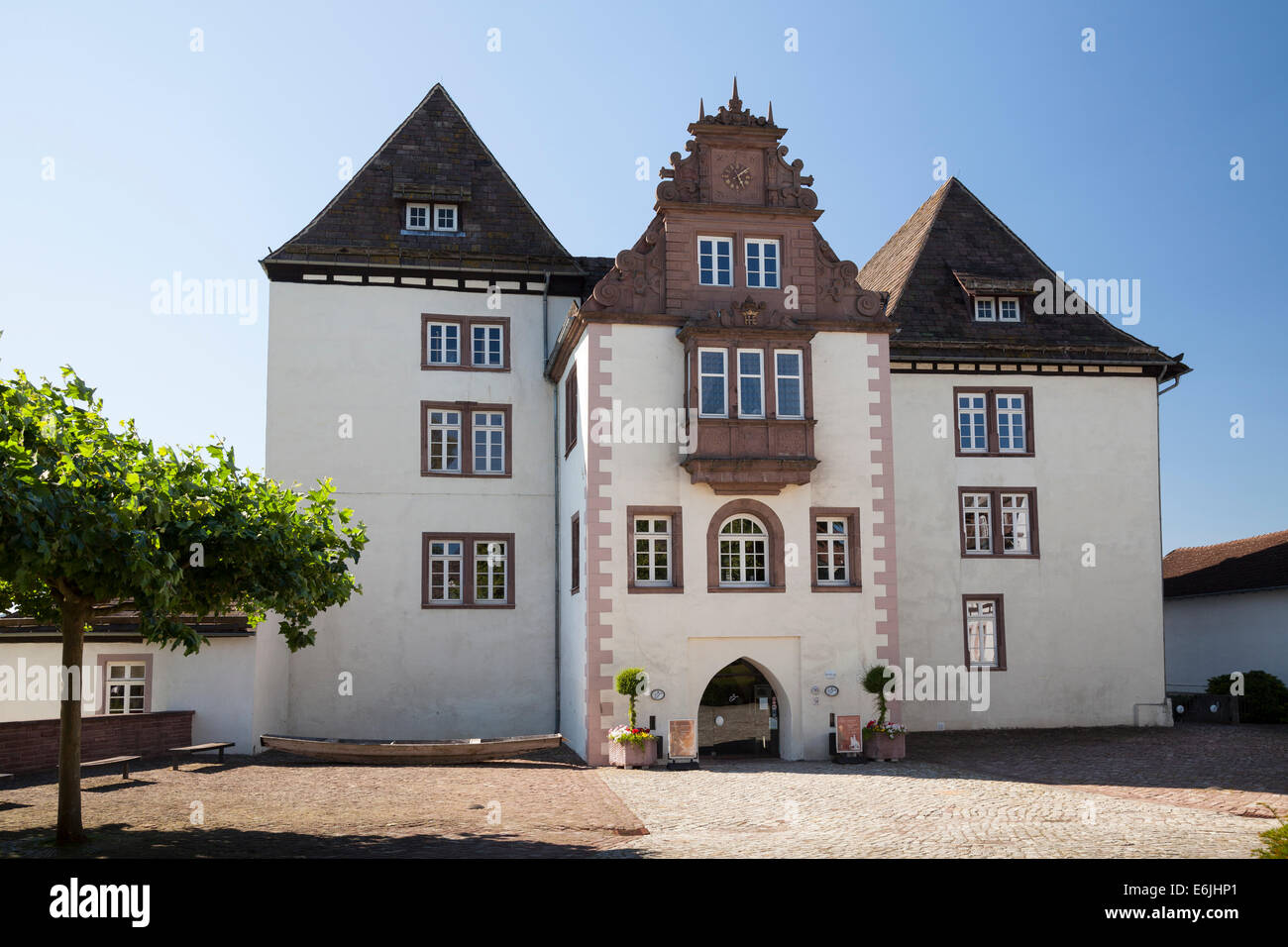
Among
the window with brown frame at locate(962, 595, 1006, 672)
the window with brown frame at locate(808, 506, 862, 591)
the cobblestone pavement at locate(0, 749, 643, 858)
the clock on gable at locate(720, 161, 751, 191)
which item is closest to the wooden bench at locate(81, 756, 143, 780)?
the cobblestone pavement at locate(0, 749, 643, 858)

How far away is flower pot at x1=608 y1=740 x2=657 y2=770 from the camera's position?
70.4ft

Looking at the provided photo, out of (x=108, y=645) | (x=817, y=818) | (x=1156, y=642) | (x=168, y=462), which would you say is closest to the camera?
(x=168, y=462)

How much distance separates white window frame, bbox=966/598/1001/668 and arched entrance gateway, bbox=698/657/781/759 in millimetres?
6800

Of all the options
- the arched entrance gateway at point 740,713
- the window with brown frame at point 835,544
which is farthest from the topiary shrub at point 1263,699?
the arched entrance gateway at point 740,713

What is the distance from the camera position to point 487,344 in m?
28.1

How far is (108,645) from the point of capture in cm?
2305

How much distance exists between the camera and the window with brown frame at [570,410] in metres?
25.2

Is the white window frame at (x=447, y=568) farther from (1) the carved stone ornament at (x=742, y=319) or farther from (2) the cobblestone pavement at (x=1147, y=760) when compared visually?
(2) the cobblestone pavement at (x=1147, y=760)

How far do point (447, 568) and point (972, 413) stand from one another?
526 inches

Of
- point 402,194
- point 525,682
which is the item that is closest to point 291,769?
point 525,682

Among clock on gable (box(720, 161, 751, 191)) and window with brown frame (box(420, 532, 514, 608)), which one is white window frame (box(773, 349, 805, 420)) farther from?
window with brown frame (box(420, 532, 514, 608))

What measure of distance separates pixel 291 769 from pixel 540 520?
8.78 m

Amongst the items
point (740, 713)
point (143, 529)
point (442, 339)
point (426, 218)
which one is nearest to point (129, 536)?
point (143, 529)
